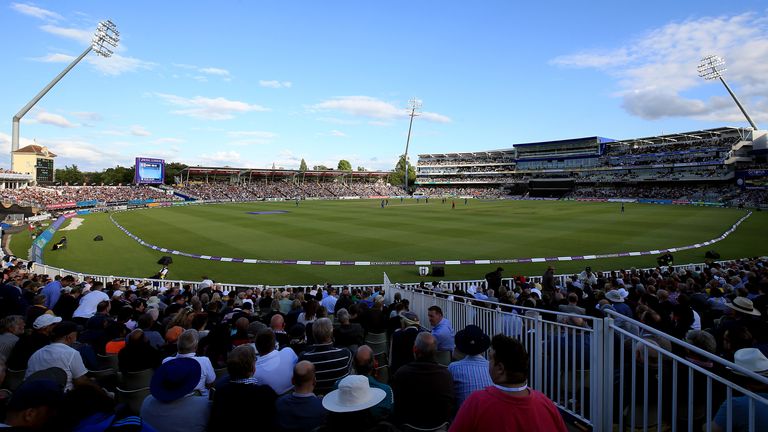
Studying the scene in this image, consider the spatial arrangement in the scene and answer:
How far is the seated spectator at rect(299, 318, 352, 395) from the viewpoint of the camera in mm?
4363

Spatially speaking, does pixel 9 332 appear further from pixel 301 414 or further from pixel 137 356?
pixel 301 414

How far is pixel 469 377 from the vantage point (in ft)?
13.2

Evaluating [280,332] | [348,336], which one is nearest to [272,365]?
[348,336]

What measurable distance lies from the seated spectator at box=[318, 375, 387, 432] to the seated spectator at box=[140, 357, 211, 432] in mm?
1253

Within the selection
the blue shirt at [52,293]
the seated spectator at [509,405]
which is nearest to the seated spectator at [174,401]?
the seated spectator at [509,405]

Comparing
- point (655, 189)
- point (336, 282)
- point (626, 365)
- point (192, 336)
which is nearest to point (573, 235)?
point (336, 282)

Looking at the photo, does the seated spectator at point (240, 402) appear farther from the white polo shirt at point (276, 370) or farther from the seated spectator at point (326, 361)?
the seated spectator at point (326, 361)

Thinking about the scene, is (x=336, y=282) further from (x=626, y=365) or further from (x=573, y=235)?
(x=573, y=235)

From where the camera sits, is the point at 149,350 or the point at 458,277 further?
the point at 458,277

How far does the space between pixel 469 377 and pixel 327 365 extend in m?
1.54

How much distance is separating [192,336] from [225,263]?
62.3 ft

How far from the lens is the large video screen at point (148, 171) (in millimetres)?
82188

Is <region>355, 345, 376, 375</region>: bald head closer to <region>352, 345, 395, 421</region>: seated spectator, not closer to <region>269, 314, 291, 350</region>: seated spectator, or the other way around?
<region>352, 345, 395, 421</region>: seated spectator

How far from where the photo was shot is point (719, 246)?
25.3 metres
